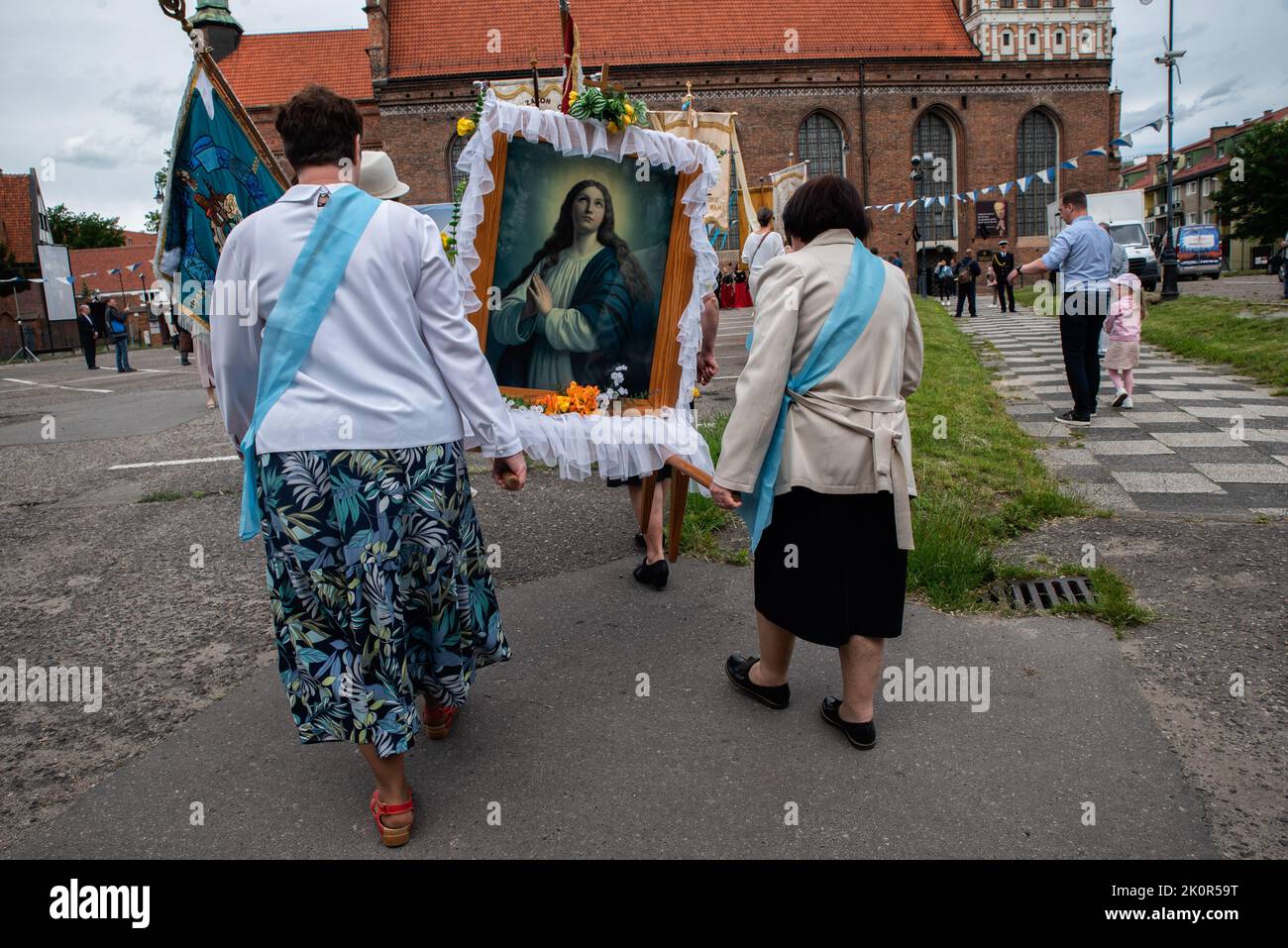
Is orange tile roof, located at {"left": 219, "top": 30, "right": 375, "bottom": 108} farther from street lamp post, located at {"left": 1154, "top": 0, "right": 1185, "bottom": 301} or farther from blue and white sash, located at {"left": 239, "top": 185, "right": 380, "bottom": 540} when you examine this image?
blue and white sash, located at {"left": 239, "top": 185, "right": 380, "bottom": 540}

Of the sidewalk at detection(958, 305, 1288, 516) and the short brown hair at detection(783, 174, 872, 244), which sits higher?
the short brown hair at detection(783, 174, 872, 244)

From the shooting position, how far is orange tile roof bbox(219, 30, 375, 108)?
50.3 metres

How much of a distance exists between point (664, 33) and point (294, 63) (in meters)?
22.2

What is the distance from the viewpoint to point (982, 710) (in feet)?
11.5

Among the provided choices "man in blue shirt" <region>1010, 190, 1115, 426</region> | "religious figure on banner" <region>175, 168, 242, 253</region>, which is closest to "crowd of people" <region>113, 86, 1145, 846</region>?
"religious figure on banner" <region>175, 168, 242, 253</region>

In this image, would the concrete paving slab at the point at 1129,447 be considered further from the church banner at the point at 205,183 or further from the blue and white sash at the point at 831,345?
the church banner at the point at 205,183

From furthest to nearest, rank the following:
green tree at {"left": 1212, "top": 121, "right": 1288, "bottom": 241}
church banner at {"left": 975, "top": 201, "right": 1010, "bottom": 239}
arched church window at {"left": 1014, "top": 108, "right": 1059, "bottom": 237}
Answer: green tree at {"left": 1212, "top": 121, "right": 1288, "bottom": 241} < arched church window at {"left": 1014, "top": 108, "right": 1059, "bottom": 237} < church banner at {"left": 975, "top": 201, "right": 1010, "bottom": 239}

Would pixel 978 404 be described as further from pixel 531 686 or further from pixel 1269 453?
pixel 531 686

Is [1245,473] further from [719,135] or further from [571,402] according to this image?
[719,135]

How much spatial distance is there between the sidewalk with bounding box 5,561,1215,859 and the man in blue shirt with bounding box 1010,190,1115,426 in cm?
552

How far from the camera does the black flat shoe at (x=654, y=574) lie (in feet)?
16.1

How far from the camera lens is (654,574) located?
4.93 meters

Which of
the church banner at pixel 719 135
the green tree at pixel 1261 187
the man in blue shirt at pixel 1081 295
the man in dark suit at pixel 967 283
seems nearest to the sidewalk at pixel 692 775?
Answer: the church banner at pixel 719 135

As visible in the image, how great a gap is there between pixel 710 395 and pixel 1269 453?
6.21 m
